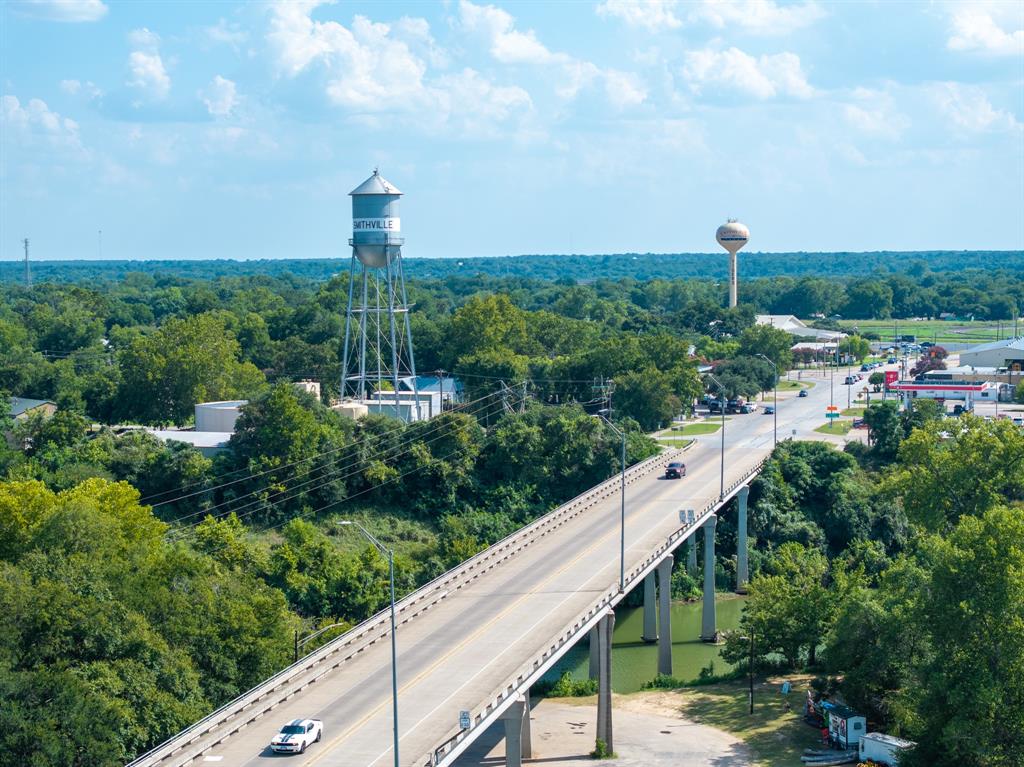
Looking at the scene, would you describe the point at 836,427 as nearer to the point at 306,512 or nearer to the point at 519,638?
the point at 306,512

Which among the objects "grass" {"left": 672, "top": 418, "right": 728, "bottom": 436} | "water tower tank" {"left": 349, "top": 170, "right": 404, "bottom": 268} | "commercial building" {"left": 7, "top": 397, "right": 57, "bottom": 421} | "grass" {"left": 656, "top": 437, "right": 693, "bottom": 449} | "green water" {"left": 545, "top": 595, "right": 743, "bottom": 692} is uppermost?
"water tower tank" {"left": 349, "top": 170, "right": 404, "bottom": 268}

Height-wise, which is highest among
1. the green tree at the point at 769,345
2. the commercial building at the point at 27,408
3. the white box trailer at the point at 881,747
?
the green tree at the point at 769,345

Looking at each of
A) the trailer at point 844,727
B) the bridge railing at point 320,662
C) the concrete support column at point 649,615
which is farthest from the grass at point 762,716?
the bridge railing at point 320,662

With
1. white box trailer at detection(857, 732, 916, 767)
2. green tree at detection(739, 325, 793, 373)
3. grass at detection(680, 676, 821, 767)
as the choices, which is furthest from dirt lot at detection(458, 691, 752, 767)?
green tree at detection(739, 325, 793, 373)

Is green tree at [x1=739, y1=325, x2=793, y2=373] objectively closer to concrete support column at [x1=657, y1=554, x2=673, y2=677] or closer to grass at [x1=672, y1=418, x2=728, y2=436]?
grass at [x1=672, y1=418, x2=728, y2=436]

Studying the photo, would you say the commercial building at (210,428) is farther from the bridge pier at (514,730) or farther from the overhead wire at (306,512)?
the bridge pier at (514,730)

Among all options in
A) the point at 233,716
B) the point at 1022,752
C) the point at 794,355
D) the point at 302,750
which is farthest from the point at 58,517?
the point at 794,355

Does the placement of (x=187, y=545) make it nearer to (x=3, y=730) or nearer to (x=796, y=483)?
(x=3, y=730)
